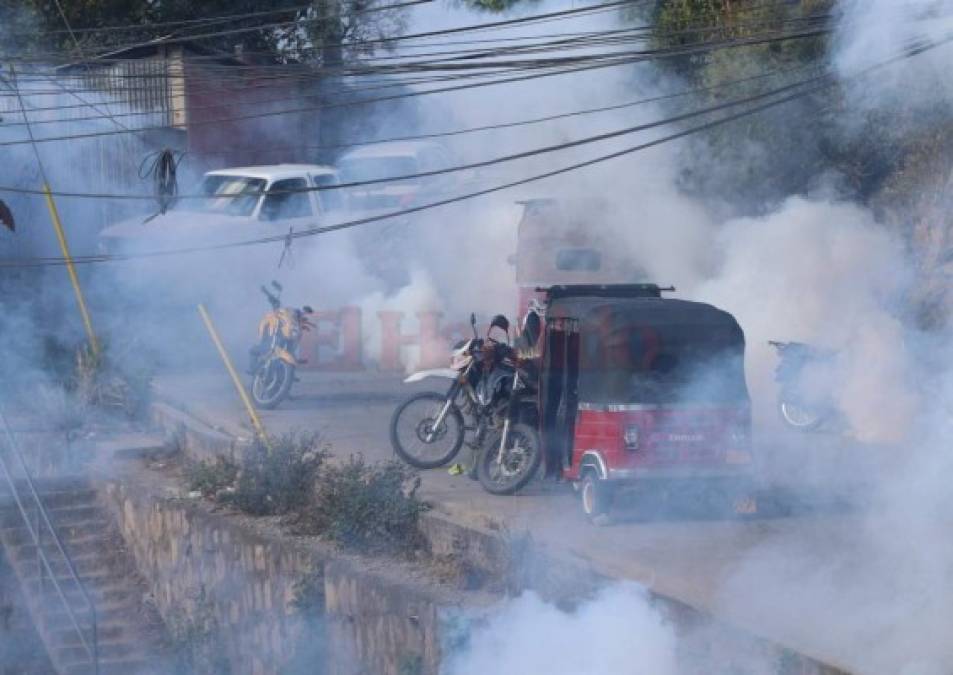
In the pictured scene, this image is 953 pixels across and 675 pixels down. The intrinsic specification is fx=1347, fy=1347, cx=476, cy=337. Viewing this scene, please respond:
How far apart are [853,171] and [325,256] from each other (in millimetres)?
6993

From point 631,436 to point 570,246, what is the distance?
22.6ft

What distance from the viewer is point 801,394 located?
1209 centimetres

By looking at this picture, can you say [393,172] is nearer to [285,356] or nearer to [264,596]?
[285,356]

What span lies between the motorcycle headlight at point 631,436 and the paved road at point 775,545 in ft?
1.94

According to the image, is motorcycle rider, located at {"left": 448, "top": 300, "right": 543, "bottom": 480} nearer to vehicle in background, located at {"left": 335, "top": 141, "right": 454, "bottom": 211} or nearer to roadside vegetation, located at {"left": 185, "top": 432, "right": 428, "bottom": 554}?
roadside vegetation, located at {"left": 185, "top": 432, "right": 428, "bottom": 554}

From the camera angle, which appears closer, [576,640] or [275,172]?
[576,640]

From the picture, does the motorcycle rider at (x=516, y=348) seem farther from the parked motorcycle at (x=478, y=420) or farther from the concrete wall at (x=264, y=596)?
the concrete wall at (x=264, y=596)

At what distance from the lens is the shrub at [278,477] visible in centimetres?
1124

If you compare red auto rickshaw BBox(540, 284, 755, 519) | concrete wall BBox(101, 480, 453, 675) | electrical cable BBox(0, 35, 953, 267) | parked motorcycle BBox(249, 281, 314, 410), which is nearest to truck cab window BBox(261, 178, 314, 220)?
electrical cable BBox(0, 35, 953, 267)

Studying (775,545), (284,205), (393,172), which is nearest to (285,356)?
(284,205)

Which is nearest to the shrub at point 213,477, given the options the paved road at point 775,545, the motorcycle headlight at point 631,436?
the paved road at point 775,545

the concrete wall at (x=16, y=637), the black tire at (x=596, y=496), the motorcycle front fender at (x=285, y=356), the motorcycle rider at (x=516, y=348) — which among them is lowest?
the concrete wall at (x=16, y=637)

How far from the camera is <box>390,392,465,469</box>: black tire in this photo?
11.2 m

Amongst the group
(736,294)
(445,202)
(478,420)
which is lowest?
(478,420)
